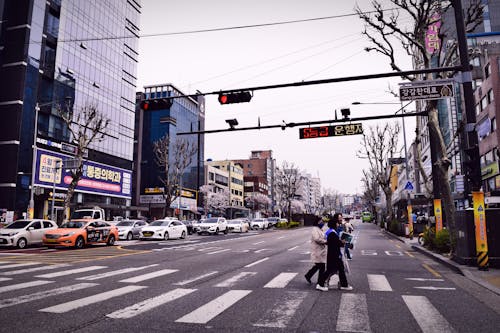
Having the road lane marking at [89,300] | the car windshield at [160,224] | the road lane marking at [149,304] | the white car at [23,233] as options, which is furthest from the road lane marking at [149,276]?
the car windshield at [160,224]

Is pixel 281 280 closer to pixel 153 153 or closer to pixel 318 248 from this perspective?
pixel 318 248

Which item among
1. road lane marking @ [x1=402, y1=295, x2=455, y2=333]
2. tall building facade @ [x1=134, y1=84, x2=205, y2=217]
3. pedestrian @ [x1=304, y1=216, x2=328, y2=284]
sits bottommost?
road lane marking @ [x1=402, y1=295, x2=455, y2=333]

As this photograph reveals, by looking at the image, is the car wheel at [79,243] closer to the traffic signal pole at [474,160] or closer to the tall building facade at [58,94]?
the tall building facade at [58,94]

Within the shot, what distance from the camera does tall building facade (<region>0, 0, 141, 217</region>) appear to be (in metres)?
38.0

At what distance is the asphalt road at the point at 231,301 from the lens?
511 centimetres

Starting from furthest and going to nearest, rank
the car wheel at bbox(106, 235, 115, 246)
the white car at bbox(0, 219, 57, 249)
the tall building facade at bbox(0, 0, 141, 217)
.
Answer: the tall building facade at bbox(0, 0, 141, 217)
the car wheel at bbox(106, 235, 115, 246)
the white car at bbox(0, 219, 57, 249)

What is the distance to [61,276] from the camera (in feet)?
30.8

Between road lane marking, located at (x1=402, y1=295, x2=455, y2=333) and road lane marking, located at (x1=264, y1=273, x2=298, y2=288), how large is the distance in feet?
8.67

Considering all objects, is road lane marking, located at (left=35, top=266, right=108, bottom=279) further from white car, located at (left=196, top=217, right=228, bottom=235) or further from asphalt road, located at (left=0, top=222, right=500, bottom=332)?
white car, located at (left=196, top=217, right=228, bottom=235)

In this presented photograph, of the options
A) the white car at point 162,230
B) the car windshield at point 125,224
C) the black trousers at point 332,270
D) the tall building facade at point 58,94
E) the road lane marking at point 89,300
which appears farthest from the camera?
the tall building facade at point 58,94

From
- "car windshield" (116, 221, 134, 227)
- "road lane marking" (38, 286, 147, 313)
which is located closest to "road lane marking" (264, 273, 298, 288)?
"road lane marking" (38, 286, 147, 313)

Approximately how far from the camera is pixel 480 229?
10906 mm

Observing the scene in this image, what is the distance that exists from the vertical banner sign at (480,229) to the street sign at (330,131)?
597cm

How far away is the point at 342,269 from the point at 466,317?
2703mm
